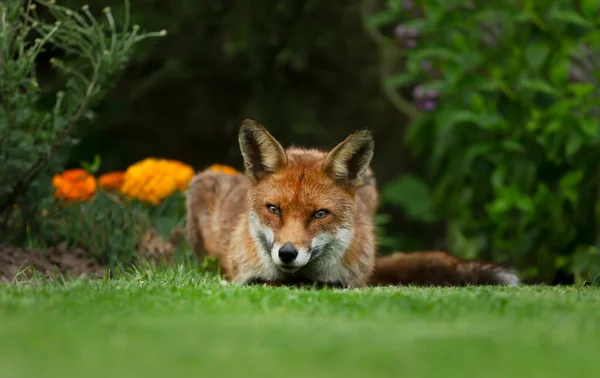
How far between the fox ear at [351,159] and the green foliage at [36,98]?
1.56 meters

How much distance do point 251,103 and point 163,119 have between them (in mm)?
1257

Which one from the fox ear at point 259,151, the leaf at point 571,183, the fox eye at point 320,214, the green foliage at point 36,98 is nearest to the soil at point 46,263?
the green foliage at point 36,98

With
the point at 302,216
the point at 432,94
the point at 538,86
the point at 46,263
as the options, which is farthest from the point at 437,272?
the point at 432,94

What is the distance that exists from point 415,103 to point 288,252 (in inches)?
209

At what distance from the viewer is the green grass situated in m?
2.88

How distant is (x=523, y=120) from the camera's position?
7.80 meters

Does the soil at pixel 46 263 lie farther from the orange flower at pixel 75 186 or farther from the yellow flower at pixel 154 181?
the yellow flower at pixel 154 181

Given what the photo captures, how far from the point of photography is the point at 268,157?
5621 millimetres

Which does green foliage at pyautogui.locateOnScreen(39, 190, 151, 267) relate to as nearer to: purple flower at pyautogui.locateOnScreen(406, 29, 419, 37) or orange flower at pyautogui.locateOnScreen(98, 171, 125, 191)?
orange flower at pyautogui.locateOnScreen(98, 171, 125, 191)

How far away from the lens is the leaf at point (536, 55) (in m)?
7.50

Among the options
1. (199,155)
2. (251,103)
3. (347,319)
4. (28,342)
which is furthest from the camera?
(199,155)

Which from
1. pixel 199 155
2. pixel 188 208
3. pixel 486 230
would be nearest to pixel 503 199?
pixel 486 230

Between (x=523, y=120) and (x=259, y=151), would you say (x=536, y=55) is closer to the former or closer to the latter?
(x=523, y=120)

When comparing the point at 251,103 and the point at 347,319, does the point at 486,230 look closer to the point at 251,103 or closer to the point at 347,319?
the point at 251,103
